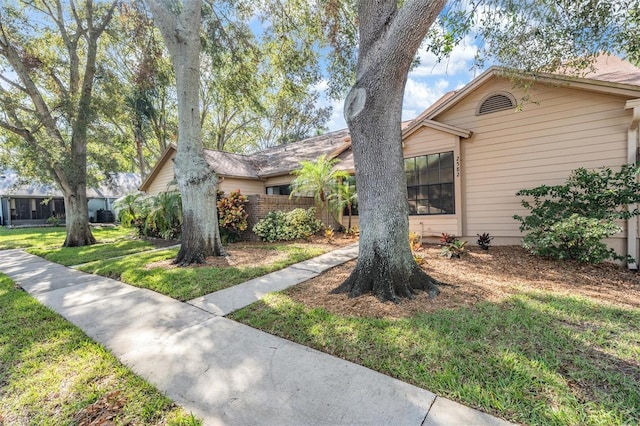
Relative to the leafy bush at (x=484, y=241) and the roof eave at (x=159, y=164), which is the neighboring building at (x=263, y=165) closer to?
the roof eave at (x=159, y=164)

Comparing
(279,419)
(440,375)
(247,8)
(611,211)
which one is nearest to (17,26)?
(247,8)

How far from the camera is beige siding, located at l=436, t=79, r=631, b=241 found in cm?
606

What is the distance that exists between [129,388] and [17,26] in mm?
15186

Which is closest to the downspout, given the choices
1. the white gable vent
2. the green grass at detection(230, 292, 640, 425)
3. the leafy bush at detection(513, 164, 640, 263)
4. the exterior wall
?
the leafy bush at detection(513, 164, 640, 263)

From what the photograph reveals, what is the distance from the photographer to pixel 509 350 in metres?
2.52

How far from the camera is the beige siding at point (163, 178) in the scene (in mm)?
14905

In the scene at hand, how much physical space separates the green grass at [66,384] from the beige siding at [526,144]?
26.1ft

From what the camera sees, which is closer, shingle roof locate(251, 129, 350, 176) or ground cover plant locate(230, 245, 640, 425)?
ground cover plant locate(230, 245, 640, 425)

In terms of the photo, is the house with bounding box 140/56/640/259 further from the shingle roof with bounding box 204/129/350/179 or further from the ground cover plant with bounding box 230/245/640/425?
the shingle roof with bounding box 204/129/350/179

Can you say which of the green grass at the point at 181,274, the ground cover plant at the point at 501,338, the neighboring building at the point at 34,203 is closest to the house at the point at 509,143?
the ground cover plant at the point at 501,338

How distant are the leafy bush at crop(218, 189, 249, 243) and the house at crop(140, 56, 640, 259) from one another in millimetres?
5530

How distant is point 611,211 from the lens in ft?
17.1

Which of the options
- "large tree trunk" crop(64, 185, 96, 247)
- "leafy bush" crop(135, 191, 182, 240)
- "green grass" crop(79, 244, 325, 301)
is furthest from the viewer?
"large tree trunk" crop(64, 185, 96, 247)

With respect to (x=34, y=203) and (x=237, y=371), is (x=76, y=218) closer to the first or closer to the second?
(x=237, y=371)
